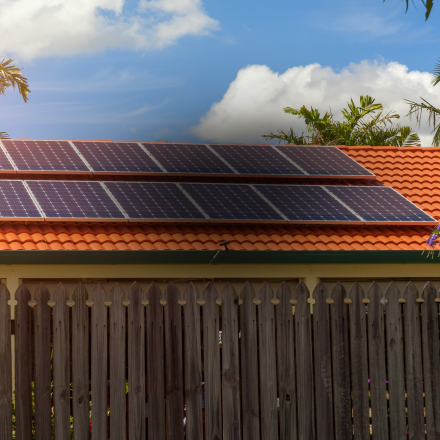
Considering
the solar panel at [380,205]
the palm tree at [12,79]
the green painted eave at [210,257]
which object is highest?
the palm tree at [12,79]

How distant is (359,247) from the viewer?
28.5 ft

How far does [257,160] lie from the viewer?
1102 centimetres

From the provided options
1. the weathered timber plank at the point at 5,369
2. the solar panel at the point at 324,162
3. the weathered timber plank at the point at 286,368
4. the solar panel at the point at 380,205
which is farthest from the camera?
the solar panel at the point at 324,162

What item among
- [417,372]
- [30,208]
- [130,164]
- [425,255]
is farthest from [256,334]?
[130,164]

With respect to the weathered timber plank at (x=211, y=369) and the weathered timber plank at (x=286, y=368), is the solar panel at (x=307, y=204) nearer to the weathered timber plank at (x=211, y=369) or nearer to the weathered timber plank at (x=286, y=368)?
the weathered timber plank at (x=286, y=368)

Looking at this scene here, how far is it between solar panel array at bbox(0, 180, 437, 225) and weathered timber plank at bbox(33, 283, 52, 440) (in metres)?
3.60

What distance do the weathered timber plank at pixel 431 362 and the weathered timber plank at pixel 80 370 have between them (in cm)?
359

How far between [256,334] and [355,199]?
581cm

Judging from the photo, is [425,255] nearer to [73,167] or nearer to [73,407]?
[73,407]

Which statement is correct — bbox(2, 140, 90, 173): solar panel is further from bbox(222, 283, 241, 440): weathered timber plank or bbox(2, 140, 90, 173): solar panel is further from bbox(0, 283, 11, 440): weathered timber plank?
bbox(222, 283, 241, 440): weathered timber plank

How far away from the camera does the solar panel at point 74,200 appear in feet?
27.0

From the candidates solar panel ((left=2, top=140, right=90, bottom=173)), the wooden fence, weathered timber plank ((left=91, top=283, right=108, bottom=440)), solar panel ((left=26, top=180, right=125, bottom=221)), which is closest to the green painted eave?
solar panel ((left=26, top=180, right=125, bottom=221))

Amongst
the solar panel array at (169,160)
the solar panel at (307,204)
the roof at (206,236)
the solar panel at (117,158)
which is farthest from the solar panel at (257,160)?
the solar panel at (117,158)

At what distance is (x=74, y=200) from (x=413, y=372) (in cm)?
628
